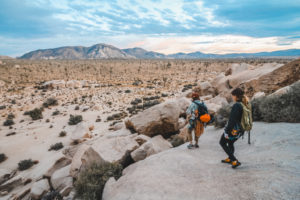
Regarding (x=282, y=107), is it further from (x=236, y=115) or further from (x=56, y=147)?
(x=56, y=147)

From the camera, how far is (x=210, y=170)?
3.83m

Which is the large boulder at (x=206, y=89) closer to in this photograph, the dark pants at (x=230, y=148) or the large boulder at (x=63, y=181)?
the dark pants at (x=230, y=148)

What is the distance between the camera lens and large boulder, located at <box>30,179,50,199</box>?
602 centimetres

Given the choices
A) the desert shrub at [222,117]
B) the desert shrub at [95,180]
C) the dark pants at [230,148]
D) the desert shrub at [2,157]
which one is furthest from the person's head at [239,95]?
the desert shrub at [2,157]

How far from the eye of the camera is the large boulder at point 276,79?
28.4 ft

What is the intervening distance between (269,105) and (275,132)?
170 cm

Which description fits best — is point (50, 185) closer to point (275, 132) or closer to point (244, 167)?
point (244, 167)

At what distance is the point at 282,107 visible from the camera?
592 cm

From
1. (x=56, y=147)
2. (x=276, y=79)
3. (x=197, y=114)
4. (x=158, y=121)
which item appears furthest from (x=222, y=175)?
(x=56, y=147)

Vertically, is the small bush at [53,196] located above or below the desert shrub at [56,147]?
above

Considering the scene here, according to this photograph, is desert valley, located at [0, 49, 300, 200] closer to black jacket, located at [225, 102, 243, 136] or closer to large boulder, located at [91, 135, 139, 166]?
large boulder, located at [91, 135, 139, 166]

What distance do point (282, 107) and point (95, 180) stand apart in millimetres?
7360

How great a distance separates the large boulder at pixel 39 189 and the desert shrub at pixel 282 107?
9471 millimetres

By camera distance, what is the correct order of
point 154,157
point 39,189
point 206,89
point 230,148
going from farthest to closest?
point 206,89
point 39,189
point 154,157
point 230,148
